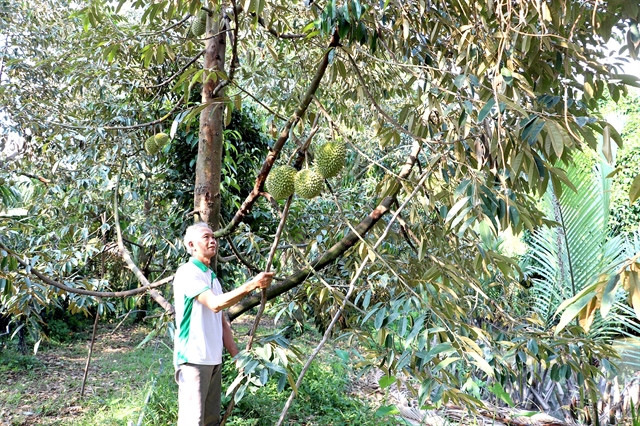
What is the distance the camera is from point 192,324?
5.32 feet

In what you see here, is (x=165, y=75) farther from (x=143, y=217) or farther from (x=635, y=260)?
(x=635, y=260)

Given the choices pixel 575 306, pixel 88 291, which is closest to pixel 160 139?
pixel 88 291

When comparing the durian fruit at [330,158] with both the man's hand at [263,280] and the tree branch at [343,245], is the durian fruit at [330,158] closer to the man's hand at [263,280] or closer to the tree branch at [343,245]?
the tree branch at [343,245]

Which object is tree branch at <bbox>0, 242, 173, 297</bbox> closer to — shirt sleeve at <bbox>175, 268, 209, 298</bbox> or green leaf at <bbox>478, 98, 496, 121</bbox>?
shirt sleeve at <bbox>175, 268, 209, 298</bbox>

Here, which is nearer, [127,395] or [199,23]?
[199,23]

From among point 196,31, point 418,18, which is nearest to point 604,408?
point 418,18

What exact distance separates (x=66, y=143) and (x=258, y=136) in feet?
4.97

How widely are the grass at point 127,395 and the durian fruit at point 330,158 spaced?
130 centimetres

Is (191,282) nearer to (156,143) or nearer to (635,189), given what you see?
(156,143)

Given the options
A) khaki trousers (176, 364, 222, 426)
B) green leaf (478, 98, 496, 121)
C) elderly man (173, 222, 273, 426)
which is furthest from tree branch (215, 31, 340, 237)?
khaki trousers (176, 364, 222, 426)

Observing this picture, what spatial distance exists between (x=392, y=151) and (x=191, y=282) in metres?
1.16

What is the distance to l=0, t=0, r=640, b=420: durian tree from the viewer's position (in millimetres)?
1265

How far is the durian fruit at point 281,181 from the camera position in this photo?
5.02 ft

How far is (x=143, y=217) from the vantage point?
3064mm
